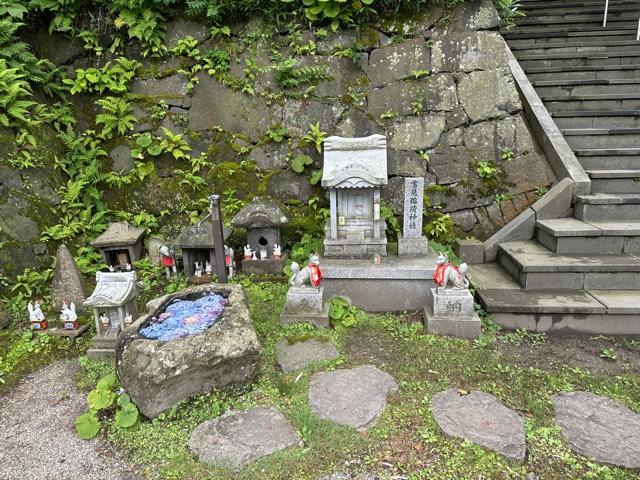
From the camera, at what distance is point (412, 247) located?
553 centimetres

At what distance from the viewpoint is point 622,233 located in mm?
5141

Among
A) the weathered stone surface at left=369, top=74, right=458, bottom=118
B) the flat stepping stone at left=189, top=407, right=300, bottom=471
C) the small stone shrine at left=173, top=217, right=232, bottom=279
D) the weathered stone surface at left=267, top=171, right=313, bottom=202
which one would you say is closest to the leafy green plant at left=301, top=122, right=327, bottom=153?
the weathered stone surface at left=267, top=171, right=313, bottom=202

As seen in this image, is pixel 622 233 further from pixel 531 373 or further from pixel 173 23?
pixel 173 23

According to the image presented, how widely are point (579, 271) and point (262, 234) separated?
4.62 metres

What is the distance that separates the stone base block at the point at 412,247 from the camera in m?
5.52

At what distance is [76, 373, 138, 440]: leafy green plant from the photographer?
130 inches

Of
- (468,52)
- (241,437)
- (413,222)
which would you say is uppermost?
(468,52)

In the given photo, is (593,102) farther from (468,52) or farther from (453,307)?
(453,307)

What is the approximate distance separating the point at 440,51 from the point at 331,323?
5141 millimetres

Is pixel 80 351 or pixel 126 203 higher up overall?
pixel 126 203

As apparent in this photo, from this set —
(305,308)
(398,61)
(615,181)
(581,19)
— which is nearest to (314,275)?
(305,308)

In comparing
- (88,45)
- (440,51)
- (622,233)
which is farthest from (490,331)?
(88,45)

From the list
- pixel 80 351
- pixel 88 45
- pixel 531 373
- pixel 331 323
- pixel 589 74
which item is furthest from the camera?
pixel 589 74

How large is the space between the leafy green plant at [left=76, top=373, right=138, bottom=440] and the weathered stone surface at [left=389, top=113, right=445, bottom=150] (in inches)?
218
